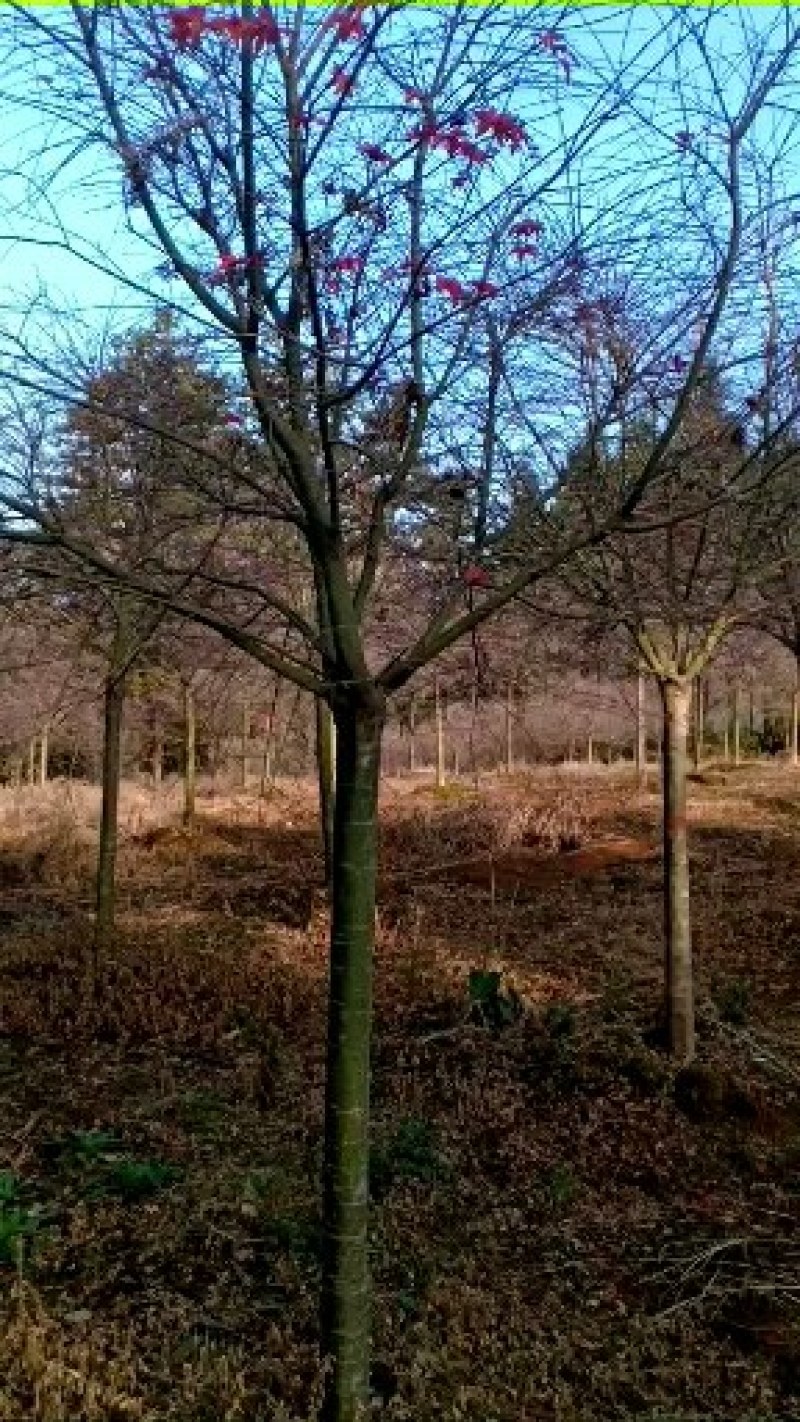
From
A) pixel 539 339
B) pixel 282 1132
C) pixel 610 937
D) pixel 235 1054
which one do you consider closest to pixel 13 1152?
pixel 282 1132

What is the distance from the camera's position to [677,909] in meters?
6.33

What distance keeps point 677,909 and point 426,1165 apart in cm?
217

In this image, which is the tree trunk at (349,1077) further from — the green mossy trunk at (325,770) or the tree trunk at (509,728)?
the tree trunk at (509,728)

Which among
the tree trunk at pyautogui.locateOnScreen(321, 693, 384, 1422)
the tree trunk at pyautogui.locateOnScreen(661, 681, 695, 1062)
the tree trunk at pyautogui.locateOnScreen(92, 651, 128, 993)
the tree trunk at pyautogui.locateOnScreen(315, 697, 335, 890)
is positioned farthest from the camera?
the tree trunk at pyautogui.locateOnScreen(315, 697, 335, 890)

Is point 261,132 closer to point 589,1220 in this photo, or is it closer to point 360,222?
point 360,222

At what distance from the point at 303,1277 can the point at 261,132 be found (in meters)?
3.56

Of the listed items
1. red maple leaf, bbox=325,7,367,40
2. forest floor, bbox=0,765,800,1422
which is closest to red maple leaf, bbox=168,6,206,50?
red maple leaf, bbox=325,7,367,40

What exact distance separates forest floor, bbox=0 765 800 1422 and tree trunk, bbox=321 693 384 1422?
0.88 feet

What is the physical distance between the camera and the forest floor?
3.38 m

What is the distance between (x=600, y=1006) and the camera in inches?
292

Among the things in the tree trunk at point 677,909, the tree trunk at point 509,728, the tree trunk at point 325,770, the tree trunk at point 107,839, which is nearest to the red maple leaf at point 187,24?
the tree trunk at point 677,909

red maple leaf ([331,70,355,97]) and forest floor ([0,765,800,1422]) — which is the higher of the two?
red maple leaf ([331,70,355,97])

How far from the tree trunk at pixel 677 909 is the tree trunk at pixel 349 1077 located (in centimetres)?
367

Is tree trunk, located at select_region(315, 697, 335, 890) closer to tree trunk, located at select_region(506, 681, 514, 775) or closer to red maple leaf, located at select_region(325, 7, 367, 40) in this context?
tree trunk, located at select_region(506, 681, 514, 775)
